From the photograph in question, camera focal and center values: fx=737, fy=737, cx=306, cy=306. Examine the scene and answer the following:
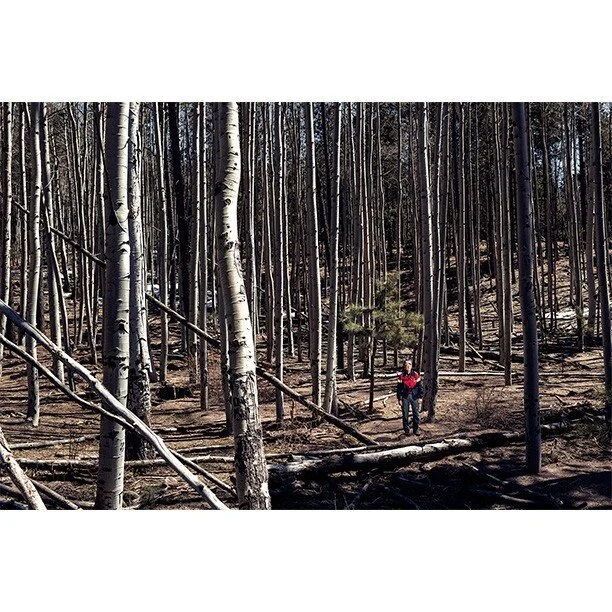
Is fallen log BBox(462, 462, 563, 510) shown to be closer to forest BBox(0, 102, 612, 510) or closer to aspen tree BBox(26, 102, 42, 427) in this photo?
forest BBox(0, 102, 612, 510)

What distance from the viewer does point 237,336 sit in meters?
2.60

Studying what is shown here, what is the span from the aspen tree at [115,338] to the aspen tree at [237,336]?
0.50 meters

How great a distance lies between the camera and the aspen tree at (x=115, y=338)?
2.14 metres

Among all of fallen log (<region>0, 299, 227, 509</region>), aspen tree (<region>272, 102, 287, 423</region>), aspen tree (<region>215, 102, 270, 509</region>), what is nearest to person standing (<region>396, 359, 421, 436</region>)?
aspen tree (<region>272, 102, 287, 423</region>)

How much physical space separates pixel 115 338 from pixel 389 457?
3.33 metres

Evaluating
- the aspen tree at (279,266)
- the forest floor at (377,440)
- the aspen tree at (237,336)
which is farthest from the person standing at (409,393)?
the aspen tree at (237,336)

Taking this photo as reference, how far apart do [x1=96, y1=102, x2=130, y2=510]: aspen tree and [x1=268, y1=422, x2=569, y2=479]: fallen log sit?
104 inches

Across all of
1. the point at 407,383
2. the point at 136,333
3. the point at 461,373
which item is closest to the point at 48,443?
the point at 136,333

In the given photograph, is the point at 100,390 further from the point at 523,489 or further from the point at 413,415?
the point at 413,415

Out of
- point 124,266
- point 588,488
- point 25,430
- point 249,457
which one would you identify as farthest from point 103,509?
point 25,430

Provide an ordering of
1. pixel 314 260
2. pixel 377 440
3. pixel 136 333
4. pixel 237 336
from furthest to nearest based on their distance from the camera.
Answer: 1. pixel 314 260
2. pixel 377 440
3. pixel 136 333
4. pixel 237 336

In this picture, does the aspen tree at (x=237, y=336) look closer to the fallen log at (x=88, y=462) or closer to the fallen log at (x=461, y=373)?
the fallen log at (x=88, y=462)

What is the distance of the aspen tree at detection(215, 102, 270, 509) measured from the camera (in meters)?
2.62
